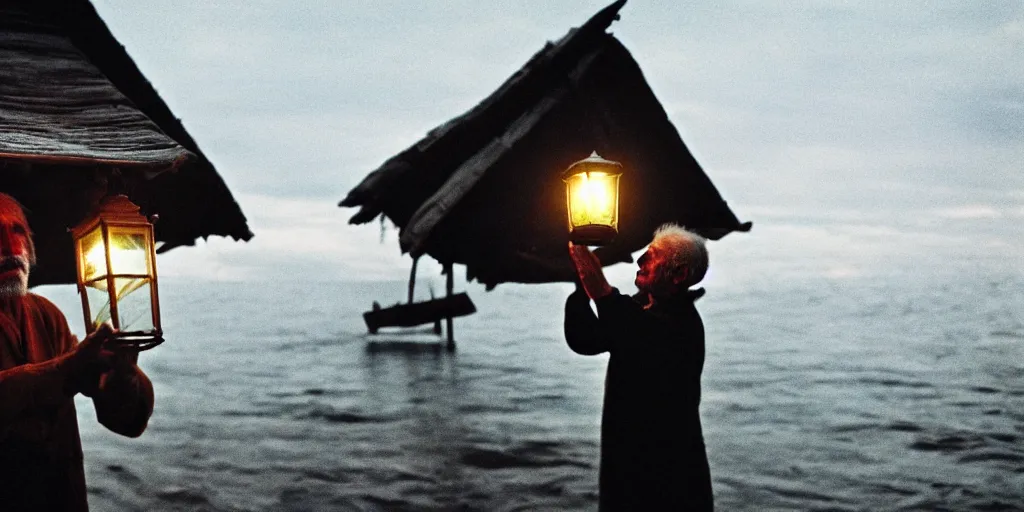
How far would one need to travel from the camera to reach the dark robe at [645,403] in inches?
148

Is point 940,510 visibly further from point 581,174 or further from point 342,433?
point 342,433

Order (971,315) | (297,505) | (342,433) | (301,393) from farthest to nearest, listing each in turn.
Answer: (971,315) < (301,393) < (342,433) < (297,505)

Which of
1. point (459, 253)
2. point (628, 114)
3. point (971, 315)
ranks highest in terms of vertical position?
point (628, 114)

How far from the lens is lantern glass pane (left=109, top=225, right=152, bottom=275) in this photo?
287cm

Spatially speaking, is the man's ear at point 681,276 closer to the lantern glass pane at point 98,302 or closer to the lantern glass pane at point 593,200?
the lantern glass pane at point 593,200

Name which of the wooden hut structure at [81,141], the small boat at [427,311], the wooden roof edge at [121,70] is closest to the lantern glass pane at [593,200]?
the wooden hut structure at [81,141]

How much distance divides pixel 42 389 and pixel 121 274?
505 mm

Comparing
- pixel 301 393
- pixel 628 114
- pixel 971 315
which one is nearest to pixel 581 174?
pixel 628 114

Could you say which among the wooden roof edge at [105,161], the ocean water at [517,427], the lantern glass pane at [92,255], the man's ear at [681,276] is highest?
the wooden roof edge at [105,161]

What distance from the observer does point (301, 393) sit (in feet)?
42.6

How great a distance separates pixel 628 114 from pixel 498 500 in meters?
4.08

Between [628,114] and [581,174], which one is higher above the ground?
[628,114]

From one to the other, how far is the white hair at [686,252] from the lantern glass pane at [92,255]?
7.37 ft

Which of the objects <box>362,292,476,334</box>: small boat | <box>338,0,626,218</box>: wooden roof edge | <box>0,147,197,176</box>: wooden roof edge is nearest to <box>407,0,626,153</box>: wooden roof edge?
<box>338,0,626,218</box>: wooden roof edge
